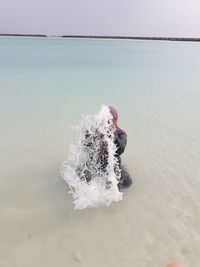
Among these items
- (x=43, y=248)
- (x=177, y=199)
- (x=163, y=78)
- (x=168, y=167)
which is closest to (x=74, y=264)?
(x=43, y=248)

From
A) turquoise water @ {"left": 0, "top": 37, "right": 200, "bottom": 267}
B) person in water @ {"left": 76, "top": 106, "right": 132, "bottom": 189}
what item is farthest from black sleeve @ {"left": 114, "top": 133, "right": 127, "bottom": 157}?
turquoise water @ {"left": 0, "top": 37, "right": 200, "bottom": 267}

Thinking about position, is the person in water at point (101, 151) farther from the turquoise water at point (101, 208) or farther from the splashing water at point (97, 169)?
the turquoise water at point (101, 208)

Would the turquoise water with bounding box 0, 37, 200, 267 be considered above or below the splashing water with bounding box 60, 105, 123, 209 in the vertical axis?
below

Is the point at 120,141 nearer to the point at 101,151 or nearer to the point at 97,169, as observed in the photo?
the point at 101,151

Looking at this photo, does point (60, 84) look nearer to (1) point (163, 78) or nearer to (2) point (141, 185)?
(1) point (163, 78)

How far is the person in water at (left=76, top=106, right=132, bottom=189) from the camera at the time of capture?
5.09 m

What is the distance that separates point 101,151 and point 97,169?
368 millimetres

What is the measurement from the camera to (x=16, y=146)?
7422 mm

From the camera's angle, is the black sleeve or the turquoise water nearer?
the turquoise water

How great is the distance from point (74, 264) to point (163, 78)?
17.3 m

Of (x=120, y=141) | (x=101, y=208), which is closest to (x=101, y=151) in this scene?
(x=120, y=141)

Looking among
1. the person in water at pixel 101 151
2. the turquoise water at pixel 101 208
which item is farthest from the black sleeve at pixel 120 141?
the turquoise water at pixel 101 208

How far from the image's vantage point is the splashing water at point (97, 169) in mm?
5043

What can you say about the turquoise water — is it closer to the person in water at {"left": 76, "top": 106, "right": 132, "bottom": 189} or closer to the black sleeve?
the person in water at {"left": 76, "top": 106, "right": 132, "bottom": 189}
